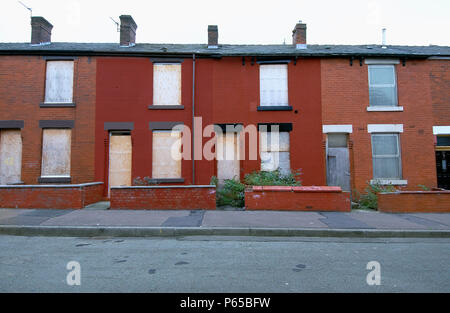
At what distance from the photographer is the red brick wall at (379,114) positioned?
1155 cm

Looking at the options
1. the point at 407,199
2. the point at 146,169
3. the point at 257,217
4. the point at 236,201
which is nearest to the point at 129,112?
the point at 146,169

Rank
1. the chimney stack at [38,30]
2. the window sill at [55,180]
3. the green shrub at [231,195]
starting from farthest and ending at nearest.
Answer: the chimney stack at [38,30], the window sill at [55,180], the green shrub at [231,195]

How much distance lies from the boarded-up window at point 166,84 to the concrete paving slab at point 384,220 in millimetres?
8120

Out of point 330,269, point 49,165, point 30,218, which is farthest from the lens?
point 49,165

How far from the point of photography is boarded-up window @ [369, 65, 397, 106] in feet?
39.3

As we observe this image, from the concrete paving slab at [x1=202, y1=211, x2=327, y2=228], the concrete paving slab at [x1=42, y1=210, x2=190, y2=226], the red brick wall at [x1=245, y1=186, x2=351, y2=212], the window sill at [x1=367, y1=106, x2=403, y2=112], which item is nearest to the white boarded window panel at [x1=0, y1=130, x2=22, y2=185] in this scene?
the concrete paving slab at [x1=42, y1=210, x2=190, y2=226]

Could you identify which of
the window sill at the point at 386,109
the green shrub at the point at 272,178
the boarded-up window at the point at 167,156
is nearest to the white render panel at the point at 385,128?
the window sill at the point at 386,109

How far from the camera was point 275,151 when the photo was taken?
1181cm

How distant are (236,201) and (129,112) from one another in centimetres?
585

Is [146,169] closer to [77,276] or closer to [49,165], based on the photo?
[49,165]

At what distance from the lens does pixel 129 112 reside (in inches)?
463

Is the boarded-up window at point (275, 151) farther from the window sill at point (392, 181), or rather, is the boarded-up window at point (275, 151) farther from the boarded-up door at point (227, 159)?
the window sill at point (392, 181)

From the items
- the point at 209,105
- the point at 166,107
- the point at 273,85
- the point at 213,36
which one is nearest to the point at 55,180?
the point at 166,107

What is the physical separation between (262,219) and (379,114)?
7559mm
